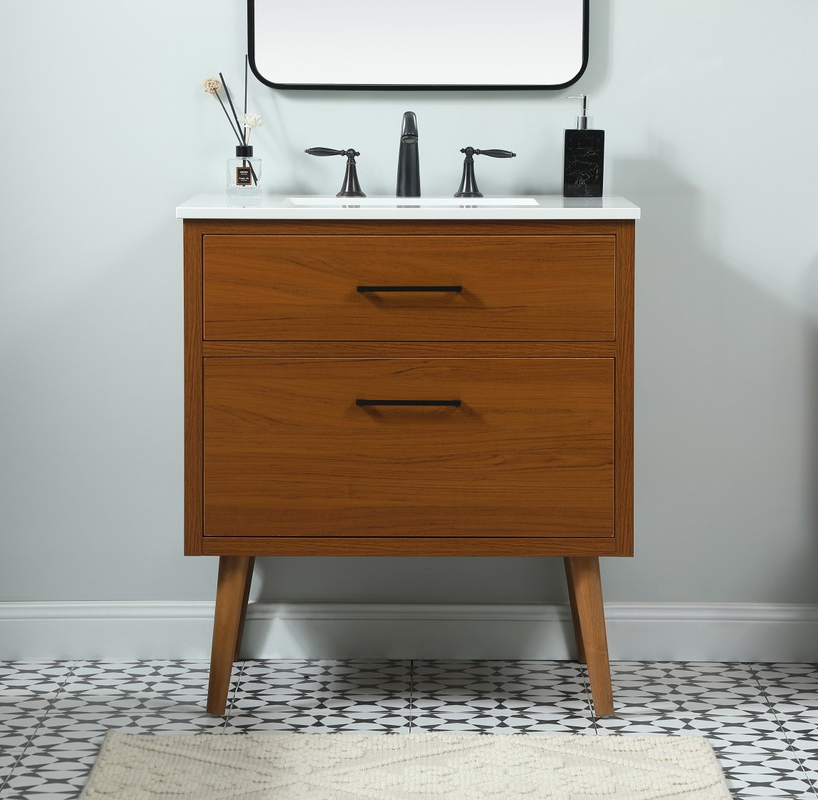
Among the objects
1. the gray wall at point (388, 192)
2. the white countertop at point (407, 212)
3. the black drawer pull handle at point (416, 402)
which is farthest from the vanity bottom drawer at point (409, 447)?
the gray wall at point (388, 192)

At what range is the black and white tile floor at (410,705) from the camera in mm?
1766

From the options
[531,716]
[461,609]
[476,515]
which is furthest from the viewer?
[461,609]

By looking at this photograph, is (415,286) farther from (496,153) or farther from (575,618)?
(575,618)

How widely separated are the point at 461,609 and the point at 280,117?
102 centimetres

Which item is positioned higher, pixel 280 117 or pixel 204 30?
pixel 204 30

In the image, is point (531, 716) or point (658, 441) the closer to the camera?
point (531, 716)

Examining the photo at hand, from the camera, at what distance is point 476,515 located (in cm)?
178

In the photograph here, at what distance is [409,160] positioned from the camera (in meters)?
2.02

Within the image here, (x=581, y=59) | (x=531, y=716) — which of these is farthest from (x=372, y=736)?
(x=581, y=59)

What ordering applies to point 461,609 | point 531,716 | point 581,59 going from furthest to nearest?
1. point 461,609
2. point 581,59
3. point 531,716

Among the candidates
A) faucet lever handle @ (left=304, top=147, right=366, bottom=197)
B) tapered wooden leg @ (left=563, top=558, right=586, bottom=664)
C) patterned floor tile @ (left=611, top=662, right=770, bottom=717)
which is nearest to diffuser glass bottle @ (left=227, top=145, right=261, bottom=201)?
faucet lever handle @ (left=304, top=147, right=366, bottom=197)

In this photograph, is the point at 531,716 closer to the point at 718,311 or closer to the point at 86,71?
the point at 718,311

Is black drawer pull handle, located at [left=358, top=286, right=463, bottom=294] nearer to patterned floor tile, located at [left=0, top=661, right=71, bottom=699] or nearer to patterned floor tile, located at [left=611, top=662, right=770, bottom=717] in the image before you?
patterned floor tile, located at [left=611, top=662, right=770, bottom=717]

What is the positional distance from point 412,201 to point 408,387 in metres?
0.38
